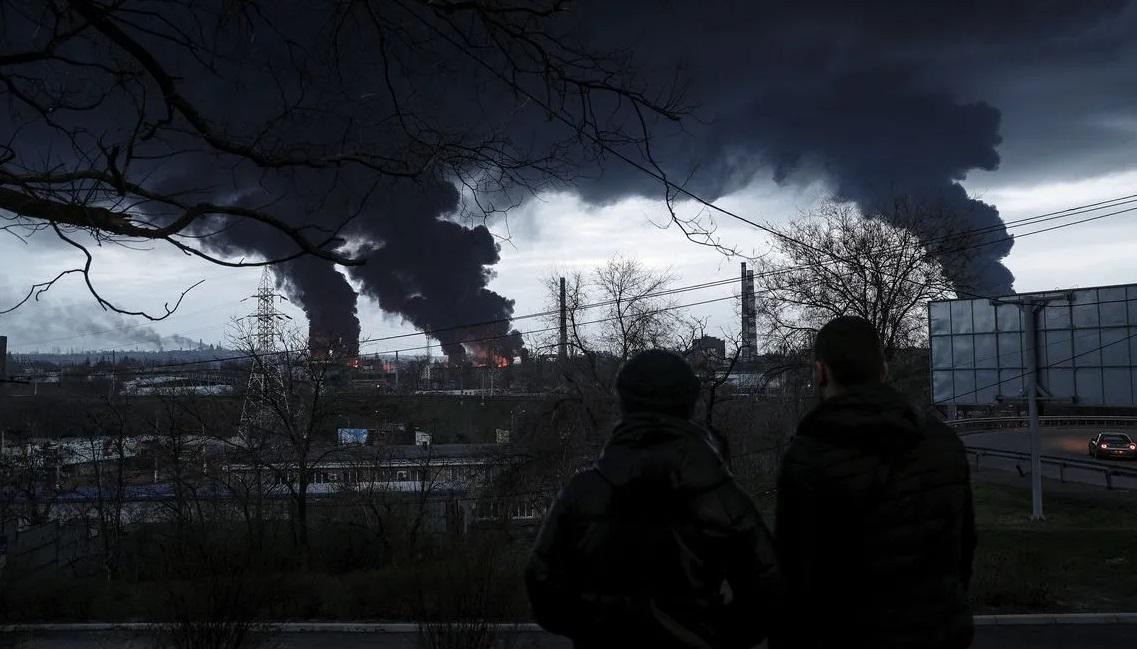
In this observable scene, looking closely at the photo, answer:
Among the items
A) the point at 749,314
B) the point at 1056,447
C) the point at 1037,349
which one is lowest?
the point at 1056,447

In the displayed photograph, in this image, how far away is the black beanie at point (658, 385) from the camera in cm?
232

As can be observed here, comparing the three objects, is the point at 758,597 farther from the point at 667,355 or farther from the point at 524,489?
the point at 524,489

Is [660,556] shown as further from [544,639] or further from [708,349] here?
[708,349]

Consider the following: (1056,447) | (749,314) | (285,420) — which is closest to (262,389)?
(285,420)

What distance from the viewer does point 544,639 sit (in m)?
9.82

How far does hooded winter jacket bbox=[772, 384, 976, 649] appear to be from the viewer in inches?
93.7

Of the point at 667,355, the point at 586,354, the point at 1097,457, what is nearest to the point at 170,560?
the point at 667,355

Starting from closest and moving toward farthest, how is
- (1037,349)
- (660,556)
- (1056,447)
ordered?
(660,556) < (1037,349) < (1056,447)

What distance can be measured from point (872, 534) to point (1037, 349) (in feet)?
75.4

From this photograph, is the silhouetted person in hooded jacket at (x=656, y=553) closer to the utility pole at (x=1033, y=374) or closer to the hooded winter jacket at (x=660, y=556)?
the hooded winter jacket at (x=660, y=556)

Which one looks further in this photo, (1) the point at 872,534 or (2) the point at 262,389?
(2) the point at 262,389

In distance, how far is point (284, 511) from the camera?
1033 inches

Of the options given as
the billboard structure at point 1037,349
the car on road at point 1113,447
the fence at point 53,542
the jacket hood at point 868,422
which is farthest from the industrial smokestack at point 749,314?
the jacket hood at point 868,422

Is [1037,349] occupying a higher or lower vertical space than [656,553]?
higher
